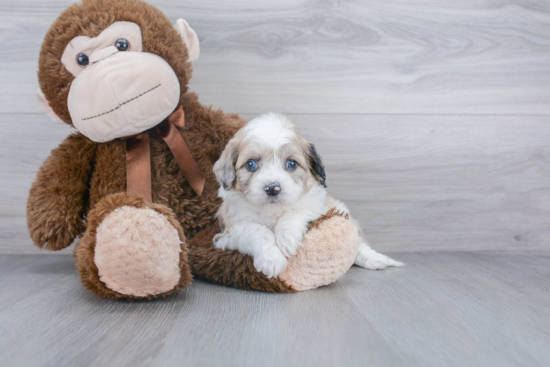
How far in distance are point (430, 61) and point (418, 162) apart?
1.74ft

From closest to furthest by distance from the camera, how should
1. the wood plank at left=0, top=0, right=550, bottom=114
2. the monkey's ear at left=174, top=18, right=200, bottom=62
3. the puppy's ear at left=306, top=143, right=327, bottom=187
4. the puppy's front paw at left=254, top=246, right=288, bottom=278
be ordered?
the puppy's front paw at left=254, top=246, right=288, bottom=278 → the puppy's ear at left=306, top=143, right=327, bottom=187 → the monkey's ear at left=174, top=18, right=200, bottom=62 → the wood plank at left=0, top=0, right=550, bottom=114

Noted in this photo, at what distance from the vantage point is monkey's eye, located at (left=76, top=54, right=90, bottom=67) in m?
1.46

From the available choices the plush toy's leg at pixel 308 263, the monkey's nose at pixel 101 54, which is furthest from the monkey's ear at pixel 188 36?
the plush toy's leg at pixel 308 263

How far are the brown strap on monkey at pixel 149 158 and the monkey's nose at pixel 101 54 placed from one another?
1.01 feet

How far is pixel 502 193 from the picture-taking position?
2.20 meters

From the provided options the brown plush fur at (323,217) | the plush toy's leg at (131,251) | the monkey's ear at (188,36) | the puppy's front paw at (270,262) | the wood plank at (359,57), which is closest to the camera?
the plush toy's leg at (131,251)

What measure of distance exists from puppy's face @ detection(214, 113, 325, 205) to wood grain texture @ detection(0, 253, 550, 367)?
14.2 inches

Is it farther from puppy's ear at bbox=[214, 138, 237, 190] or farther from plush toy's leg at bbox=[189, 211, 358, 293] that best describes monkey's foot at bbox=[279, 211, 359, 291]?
puppy's ear at bbox=[214, 138, 237, 190]

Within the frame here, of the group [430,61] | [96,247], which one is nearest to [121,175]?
[96,247]

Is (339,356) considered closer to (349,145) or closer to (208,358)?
(208,358)

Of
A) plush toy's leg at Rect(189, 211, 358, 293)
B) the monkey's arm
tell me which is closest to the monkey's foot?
plush toy's leg at Rect(189, 211, 358, 293)

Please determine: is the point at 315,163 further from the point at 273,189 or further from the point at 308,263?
the point at 308,263

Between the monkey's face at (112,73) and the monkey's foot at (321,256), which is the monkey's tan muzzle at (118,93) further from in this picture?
the monkey's foot at (321,256)

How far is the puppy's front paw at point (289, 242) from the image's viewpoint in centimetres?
139
